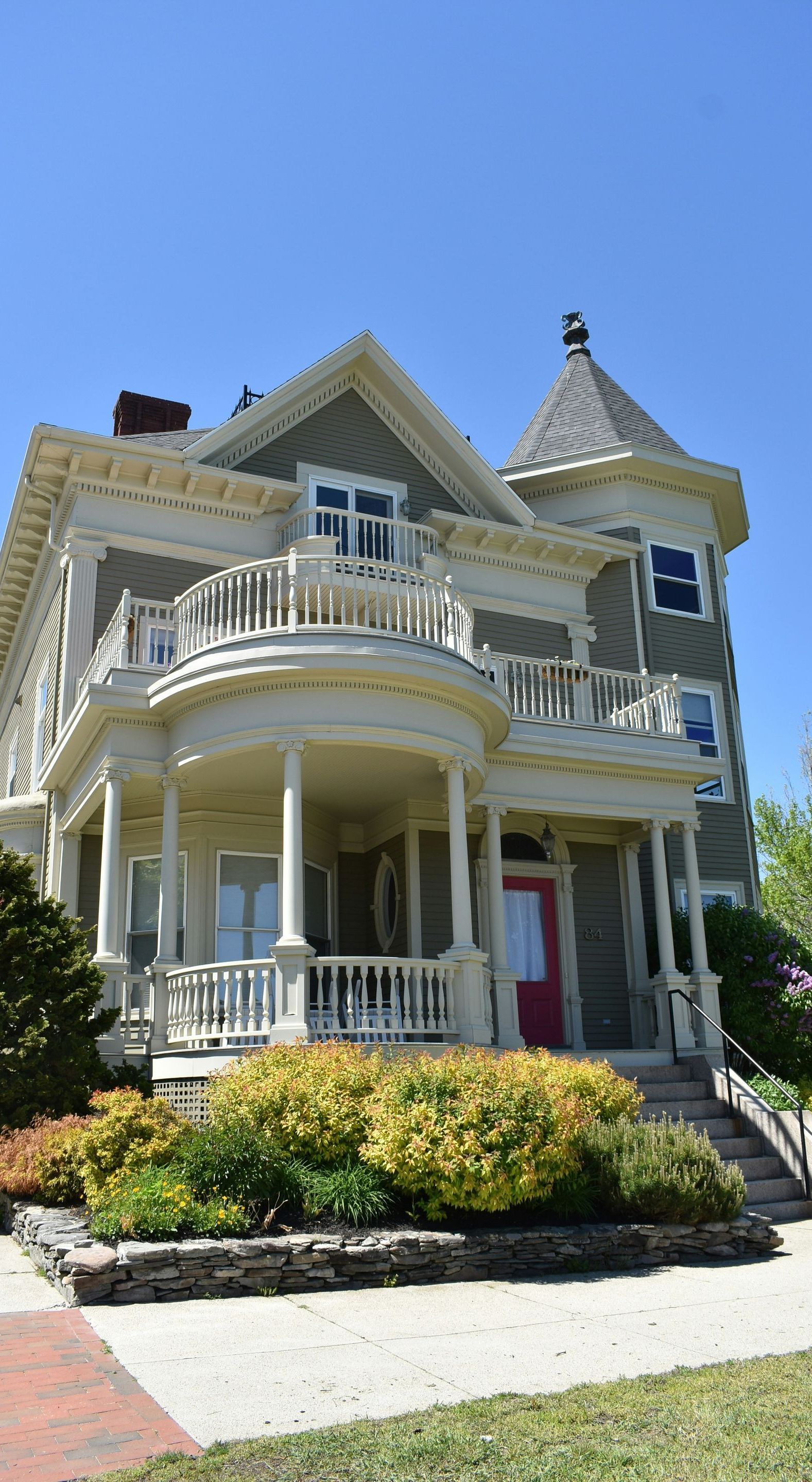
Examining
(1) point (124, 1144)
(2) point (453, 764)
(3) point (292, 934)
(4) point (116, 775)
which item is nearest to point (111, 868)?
(4) point (116, 775)

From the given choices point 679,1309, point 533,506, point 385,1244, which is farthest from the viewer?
point 533,506

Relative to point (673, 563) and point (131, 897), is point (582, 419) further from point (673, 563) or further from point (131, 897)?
point (131, 897)

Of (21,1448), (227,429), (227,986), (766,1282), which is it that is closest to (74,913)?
(227,986)

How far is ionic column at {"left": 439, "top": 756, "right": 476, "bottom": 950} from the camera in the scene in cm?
1277

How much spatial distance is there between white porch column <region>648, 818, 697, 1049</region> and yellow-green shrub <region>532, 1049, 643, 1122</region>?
14.4ft

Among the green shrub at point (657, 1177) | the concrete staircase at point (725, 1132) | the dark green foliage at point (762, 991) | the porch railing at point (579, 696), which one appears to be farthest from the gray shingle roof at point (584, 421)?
the green shrub at point (657, 1177)

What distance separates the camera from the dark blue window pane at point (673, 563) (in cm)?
2103

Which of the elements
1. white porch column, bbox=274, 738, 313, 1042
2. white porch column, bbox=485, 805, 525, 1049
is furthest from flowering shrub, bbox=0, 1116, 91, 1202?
white porch column, bbox=485, 805, 525, 1049

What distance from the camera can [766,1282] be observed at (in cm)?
853

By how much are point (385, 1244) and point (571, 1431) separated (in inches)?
138

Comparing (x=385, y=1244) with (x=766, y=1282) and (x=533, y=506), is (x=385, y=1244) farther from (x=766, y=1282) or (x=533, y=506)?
(x=533, y=506)

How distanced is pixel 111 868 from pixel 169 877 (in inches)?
25.4

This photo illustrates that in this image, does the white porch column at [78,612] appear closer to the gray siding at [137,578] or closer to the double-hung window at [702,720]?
the gray siding at [137,578]

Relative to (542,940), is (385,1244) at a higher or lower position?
lower
